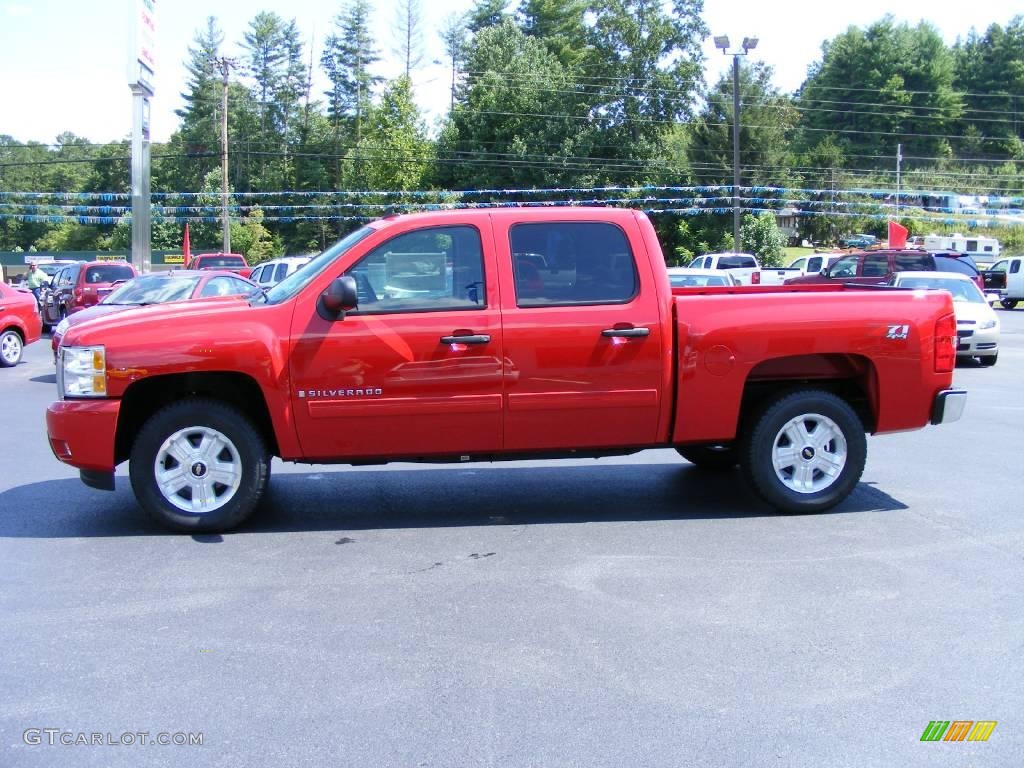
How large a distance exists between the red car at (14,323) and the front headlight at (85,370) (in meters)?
12.2

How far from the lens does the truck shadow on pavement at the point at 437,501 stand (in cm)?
682

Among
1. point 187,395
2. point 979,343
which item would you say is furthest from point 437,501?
point 979,343

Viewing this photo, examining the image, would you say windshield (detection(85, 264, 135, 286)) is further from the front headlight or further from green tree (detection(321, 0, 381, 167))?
green tree (detection(321, 0, 381, 167))

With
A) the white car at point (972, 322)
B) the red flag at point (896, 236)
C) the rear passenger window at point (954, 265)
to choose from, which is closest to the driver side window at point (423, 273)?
the white car at point (972, 322)

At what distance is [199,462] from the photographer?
642 cm

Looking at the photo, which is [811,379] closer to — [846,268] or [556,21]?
[846,268]

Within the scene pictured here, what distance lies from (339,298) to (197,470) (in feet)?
4.78

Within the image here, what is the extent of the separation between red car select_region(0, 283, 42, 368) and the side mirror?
1304cm

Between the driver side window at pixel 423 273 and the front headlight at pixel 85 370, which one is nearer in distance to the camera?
the front headlight at pixel 85 370

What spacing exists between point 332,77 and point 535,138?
20999 millimetres

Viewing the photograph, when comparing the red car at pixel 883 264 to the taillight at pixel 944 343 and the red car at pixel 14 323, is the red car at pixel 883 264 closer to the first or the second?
the red car at pixel 14 323

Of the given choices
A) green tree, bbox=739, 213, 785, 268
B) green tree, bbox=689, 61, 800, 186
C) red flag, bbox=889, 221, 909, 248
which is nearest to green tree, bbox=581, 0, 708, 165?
green tree, bbox=689, 61, 800, 186

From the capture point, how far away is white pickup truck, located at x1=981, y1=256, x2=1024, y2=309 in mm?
36062

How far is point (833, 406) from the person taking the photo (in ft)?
22.8
